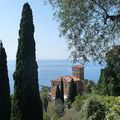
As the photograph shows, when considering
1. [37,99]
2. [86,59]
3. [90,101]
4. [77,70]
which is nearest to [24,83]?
[37,99]

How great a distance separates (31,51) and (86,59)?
9846mm

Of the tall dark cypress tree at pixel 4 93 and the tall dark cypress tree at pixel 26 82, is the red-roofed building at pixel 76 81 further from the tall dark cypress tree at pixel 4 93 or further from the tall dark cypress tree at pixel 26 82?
the tall dark cypress tree at pixel 26 82

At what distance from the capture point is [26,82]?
837 inches

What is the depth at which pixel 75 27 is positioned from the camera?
1167 centimetres

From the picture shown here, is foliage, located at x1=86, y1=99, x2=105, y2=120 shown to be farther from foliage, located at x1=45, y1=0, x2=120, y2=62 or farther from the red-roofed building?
the red-roofed building

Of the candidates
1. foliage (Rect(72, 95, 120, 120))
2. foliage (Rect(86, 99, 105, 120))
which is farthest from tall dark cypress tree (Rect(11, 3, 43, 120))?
foliage (Rect(86, 99, 105, 120))

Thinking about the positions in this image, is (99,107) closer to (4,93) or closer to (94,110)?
(94,110)

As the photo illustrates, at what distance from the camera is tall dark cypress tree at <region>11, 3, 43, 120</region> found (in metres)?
21.2

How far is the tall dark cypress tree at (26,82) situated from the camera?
834 inches

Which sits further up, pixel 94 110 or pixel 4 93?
pixel 94 110

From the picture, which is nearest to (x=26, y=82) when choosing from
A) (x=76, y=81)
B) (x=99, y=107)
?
(x=99, y=107)

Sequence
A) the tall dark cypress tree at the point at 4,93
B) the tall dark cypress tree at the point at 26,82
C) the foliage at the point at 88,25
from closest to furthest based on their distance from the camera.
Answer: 1. the foliage at the point at 88,25
2. the tall dark cypress tree at the point at 26,82
3. the tall dark cypress tree at the point at 4,93

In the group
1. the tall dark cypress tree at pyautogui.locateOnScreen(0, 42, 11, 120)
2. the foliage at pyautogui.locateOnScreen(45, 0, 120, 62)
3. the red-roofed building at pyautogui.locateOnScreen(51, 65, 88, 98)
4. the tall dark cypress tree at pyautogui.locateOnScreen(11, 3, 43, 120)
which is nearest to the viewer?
the foliage at pyautogui.locateOnScreen(45, 0, 120, 62)

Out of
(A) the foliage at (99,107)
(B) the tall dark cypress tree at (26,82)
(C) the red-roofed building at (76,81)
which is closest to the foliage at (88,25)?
(A) the foliage at (99,107)
